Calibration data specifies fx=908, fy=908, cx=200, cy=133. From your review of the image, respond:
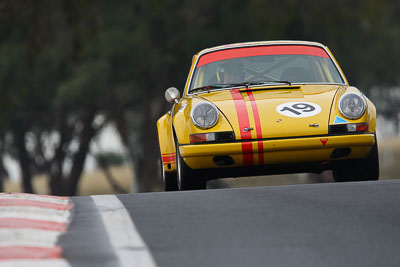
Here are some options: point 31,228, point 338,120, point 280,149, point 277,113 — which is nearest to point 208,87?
point 277,113

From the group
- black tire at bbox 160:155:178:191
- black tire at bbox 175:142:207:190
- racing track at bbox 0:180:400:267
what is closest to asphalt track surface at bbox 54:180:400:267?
racing track at bbox 0:180:400:267

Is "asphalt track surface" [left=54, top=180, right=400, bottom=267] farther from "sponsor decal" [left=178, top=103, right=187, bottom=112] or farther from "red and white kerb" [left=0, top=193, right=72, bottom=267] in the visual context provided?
"sponsor decal" [left=178, top=103, right=187, bottom=112]

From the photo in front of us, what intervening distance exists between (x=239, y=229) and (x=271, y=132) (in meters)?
2.97

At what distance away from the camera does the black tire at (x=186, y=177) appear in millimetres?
8711

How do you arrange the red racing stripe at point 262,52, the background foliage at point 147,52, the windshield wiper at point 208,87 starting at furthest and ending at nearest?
the background foliage at point 147,52 → the red racing stripe at point 262,52 → the windshield wiper at point 208,87

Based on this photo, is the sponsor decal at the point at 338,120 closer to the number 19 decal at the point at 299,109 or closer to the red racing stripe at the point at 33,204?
the number 19 decal at the point at 299,109

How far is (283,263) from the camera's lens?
4.57 m

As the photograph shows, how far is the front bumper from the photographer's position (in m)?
8.32

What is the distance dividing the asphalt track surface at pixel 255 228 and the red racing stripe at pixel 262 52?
9.41 feet

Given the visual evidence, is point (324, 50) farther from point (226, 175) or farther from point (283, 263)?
point (283, 263)

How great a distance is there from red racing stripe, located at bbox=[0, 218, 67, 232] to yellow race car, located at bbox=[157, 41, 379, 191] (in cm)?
284

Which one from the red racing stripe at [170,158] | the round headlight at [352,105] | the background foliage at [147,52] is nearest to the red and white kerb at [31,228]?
the red racing stripe at [170,158]

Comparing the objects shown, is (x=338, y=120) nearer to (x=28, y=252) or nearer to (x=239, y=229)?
(x=239, y=229)

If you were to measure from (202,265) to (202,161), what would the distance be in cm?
401
